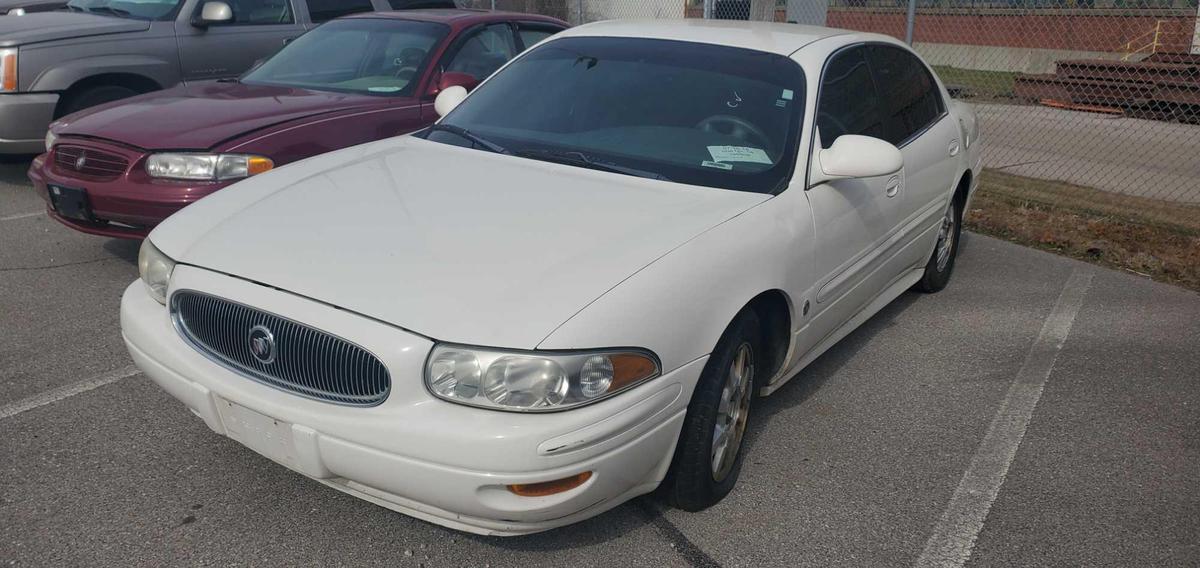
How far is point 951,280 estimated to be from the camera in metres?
6.16

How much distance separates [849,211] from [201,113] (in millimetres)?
3561

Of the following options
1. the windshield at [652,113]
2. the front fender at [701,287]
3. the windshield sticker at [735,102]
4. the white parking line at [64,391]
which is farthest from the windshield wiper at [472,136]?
the white parking line at [64,391]

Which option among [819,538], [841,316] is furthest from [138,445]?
[841,316]

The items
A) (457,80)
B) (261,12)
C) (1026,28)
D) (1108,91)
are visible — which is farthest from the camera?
(1026,28)

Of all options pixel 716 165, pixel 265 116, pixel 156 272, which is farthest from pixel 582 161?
pixel 265 116

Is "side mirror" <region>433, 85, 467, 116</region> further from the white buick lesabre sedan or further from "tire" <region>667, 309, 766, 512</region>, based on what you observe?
"tire" <region>667, 309, 766, 512</region>

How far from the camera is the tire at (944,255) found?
562cm

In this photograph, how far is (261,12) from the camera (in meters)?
8.50

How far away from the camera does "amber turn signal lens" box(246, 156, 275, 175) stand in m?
5.19

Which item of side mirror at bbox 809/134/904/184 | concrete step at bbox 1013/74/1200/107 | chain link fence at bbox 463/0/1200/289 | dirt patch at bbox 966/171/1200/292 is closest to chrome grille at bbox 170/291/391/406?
side mirror at bbox 809/134/904/184

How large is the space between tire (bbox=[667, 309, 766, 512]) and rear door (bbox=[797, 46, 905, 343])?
399mm

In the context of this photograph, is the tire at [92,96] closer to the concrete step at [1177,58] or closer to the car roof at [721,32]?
the car roof at [721,32]

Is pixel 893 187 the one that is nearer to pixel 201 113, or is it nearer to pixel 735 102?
pixel 735 102

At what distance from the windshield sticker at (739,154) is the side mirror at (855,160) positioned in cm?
19
